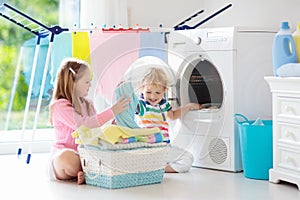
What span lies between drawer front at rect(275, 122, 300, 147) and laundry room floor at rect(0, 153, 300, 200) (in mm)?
218

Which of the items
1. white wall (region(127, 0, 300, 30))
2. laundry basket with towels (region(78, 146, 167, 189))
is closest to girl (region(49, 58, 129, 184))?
laundry basket with towels (region(78, 146, 167, 189))

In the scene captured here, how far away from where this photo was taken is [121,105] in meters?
2.88

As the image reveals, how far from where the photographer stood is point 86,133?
282 cm

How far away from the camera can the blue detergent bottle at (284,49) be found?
2.83 m

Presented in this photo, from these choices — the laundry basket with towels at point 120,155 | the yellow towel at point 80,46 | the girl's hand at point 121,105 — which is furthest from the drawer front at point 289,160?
the yellow towel at point 80,46

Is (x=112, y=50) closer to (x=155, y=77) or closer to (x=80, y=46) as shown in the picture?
(x=80, y=46)

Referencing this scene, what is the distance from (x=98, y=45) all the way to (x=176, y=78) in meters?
0.52

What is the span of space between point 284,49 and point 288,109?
0.98 feet

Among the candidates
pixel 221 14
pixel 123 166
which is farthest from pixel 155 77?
pixel 221 14

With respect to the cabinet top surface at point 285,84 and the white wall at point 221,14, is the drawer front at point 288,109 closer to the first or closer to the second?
the cabinet top surface at point 285,84

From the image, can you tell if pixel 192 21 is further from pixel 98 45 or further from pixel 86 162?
pixel 86 162

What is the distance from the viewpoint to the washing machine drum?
10.8 ft

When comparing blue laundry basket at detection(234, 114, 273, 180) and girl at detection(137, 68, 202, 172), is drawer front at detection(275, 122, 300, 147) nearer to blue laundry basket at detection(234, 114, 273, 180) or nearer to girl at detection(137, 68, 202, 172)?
blue laundry basket at detection(234, 114, 273, 180)

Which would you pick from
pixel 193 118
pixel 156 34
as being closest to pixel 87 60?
pixel 156 34
